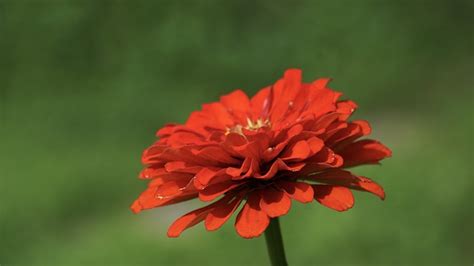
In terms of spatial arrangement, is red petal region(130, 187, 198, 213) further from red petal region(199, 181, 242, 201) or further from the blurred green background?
the blurred green background

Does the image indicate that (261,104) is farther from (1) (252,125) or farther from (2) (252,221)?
(2) (252,221)

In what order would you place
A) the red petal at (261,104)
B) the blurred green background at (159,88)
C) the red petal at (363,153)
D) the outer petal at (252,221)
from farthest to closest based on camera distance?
the blurred green background at (159,88) → the red petal at (261,104) → the red petal at (363,153) → the outer petal at (252,221)

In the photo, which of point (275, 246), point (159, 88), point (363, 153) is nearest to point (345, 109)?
point (363, 153)

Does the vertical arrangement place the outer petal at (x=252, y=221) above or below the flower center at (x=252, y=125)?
below

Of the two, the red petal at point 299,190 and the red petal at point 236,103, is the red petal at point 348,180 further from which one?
the red petal at point 236,103

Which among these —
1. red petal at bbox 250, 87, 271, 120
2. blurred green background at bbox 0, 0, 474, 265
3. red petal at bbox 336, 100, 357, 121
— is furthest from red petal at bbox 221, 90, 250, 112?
Result: blurred green background at bbox 0, 0, 474, 265

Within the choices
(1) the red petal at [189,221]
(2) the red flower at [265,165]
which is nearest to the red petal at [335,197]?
(2) the red flower at [265,165]
